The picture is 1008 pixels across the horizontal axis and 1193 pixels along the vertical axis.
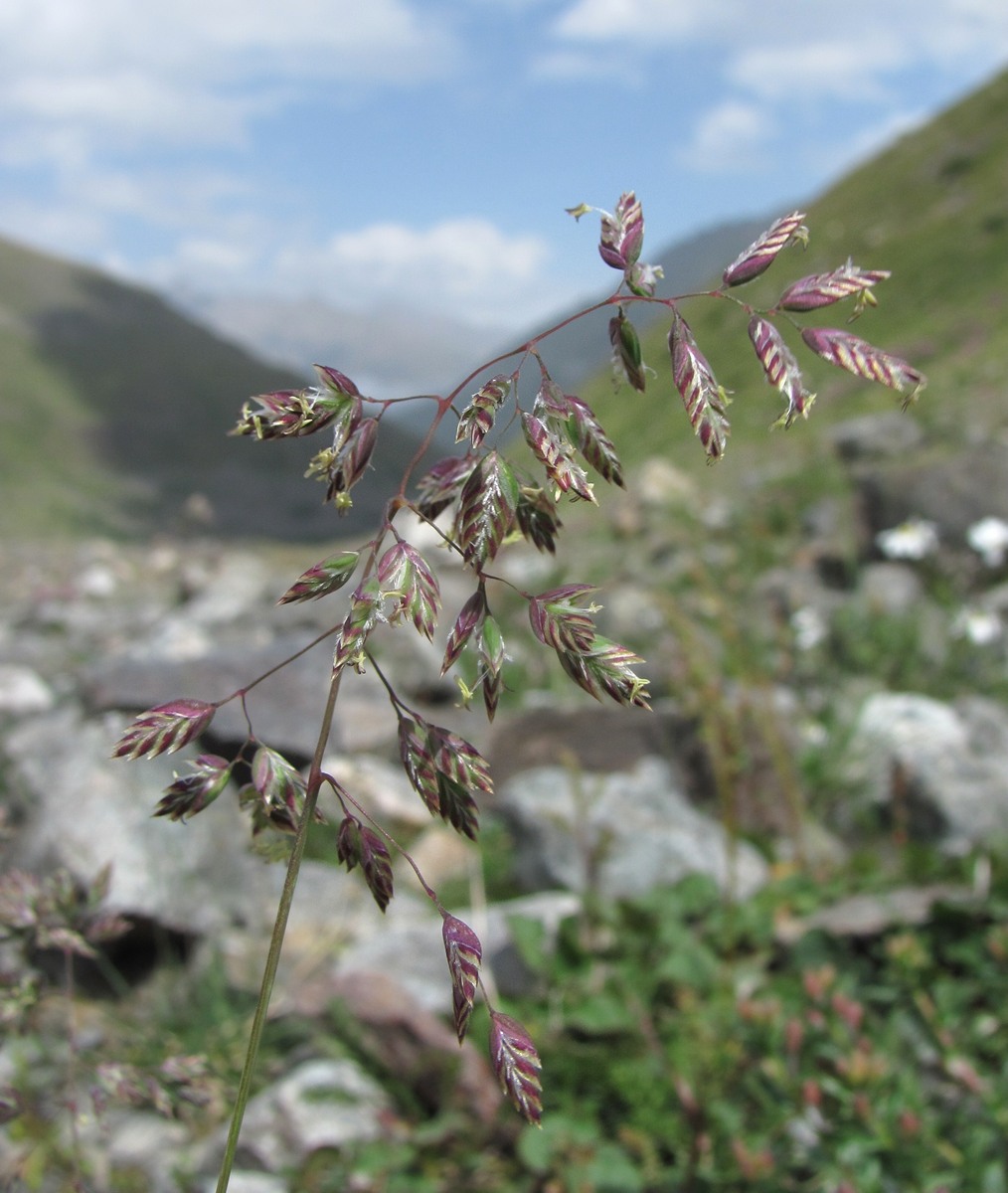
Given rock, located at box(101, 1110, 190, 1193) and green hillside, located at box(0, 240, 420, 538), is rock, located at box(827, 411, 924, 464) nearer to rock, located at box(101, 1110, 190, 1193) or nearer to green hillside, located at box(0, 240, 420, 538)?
rock, located at box(101, 1110, 190, 1193)

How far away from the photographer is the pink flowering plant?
97 cm

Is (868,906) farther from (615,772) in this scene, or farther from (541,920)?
(615,772)

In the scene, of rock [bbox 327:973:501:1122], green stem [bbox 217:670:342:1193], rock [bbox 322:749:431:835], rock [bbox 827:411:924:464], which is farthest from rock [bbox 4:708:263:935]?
rock [bbox 827:411:924:464]

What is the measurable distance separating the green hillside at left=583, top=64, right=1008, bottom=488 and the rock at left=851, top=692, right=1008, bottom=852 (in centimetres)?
729

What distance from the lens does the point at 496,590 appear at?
325 inches

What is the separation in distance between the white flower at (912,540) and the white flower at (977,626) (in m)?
0.78

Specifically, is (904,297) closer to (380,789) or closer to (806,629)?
(806,629)

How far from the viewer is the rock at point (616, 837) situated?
411cm

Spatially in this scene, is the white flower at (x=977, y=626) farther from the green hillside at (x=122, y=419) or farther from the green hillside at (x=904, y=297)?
the green hillside at (x=122, y=419)

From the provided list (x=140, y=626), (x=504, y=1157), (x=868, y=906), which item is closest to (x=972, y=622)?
(x=868, y=906)

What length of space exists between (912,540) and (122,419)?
446ft

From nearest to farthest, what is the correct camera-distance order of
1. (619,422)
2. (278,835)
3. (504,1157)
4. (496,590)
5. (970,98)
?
1. (278,835)
2. (504,1157)
3. (496,590)
4. (619,422)
5. (970,98)

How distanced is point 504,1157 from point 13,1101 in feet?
6.39

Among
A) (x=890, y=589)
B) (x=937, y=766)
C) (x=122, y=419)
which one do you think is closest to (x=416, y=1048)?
(x=937, y=766)
